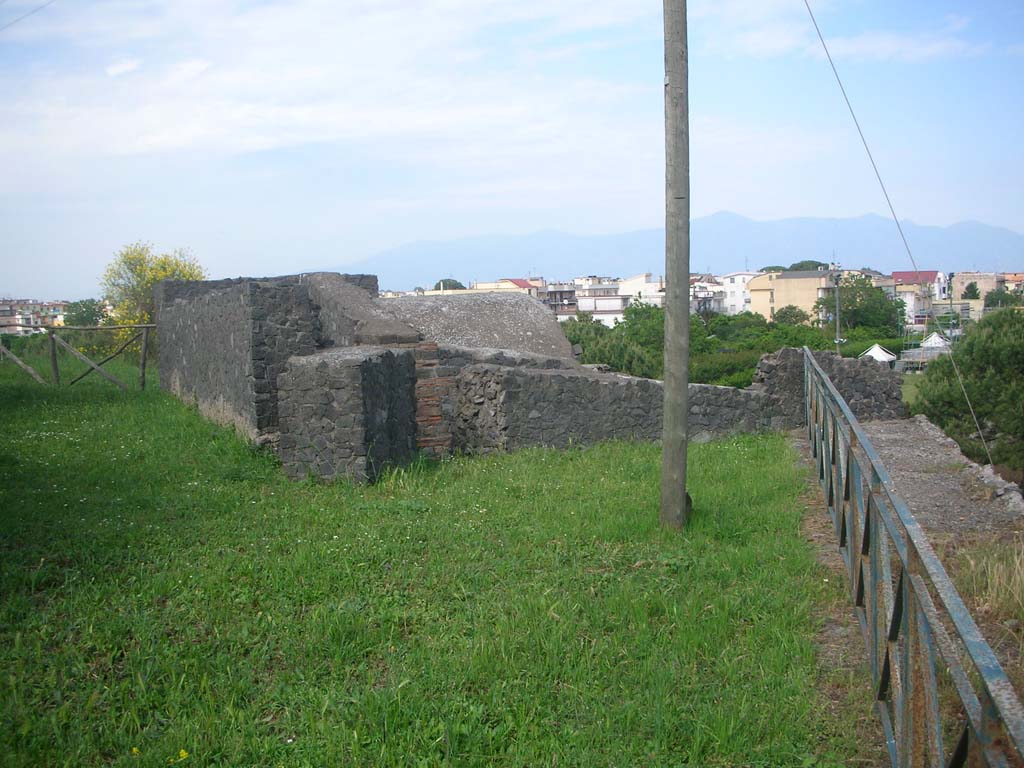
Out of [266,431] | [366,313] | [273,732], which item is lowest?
[273,732]

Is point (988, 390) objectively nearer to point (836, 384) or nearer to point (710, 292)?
point (836, 384)

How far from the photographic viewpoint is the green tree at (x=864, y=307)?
7756cm

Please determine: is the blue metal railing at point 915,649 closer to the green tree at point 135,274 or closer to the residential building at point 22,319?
the residential building at point 22,319

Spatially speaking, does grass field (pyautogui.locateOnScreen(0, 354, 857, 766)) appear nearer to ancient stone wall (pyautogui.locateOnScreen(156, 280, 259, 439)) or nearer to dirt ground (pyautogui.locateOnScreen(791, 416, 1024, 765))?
dirt ground (pyautogui.locateOnScreen(791, 416, 1024, 765))

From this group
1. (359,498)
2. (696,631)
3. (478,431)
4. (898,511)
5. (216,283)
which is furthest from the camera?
(216,283)

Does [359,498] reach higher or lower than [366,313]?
lower

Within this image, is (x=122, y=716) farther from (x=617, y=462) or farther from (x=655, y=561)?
(x=617, y=462)

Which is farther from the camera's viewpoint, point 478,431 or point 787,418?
point 787,418

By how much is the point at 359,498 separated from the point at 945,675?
16.7 feet

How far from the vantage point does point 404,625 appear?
499 centimetres

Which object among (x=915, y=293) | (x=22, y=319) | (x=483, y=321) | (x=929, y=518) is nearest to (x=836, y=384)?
(x=483, y=321)

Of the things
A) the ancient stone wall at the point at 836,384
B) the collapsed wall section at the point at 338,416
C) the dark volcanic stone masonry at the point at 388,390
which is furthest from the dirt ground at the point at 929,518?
the collapsed wall section at the point at 338,416

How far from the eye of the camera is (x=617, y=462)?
9.62m

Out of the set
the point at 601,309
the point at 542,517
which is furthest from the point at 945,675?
the point at 601,309
